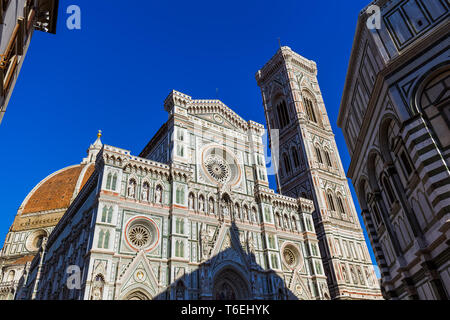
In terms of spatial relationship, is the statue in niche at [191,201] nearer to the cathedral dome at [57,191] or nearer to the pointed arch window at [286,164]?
the pointed arch window at [286,164]

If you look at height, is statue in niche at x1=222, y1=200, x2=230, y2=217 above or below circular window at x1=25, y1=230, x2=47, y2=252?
below

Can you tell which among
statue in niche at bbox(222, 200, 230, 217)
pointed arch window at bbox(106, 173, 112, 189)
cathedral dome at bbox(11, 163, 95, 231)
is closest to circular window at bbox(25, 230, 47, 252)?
cathedral dome at bbox(11, 163, 95, 231)

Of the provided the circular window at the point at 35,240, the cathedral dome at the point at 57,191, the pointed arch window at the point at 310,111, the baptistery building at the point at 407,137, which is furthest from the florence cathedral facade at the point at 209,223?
the baptistery building at the point at 407,137

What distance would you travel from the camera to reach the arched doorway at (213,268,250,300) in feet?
87.1

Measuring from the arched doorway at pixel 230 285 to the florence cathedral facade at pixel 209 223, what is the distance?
91 mm

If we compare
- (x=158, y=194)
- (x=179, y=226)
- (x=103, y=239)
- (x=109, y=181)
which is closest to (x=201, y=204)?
(x=179, y=226)

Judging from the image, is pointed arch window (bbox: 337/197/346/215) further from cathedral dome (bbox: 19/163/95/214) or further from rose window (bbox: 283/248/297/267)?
cathedral dome (bbox: 19/163/95/214)

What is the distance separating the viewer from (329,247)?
36.5 meters

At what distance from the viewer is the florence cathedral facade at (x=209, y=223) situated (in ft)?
77.4

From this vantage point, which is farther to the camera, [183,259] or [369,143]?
[183,259]

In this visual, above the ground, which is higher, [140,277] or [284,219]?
[284,219]
